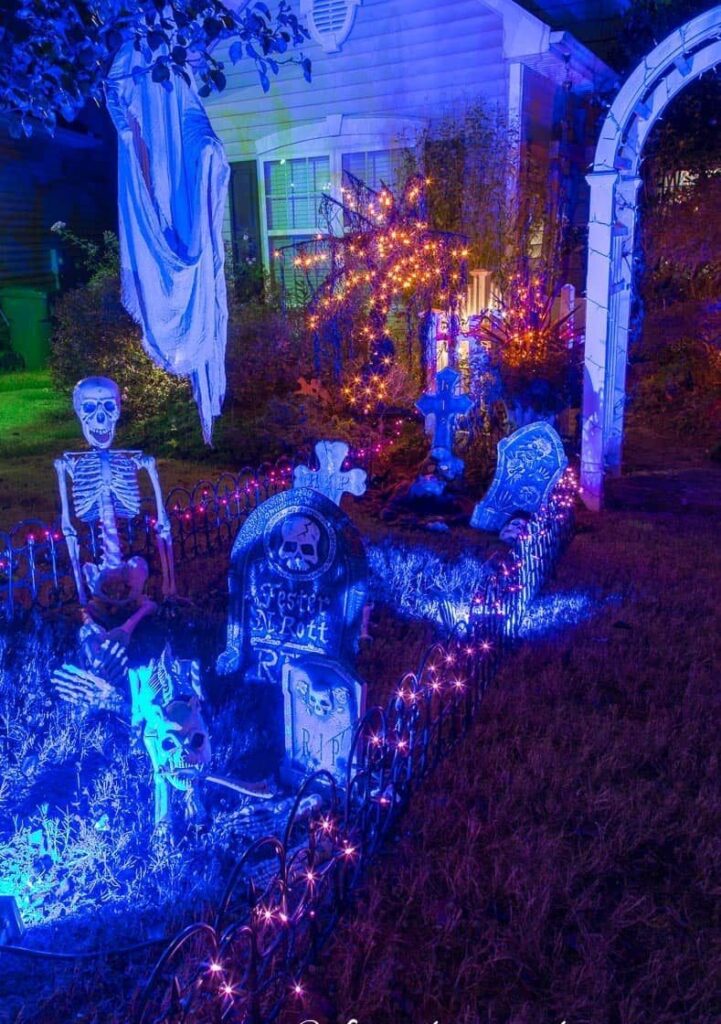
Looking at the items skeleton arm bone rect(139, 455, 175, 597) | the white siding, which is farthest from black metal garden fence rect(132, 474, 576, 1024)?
the white siding

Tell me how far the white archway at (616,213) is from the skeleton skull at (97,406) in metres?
5.10

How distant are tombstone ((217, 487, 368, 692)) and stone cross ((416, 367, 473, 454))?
4.77m

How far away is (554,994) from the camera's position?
2988 mm

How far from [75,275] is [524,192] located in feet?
48.8

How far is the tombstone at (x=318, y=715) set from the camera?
4.18 m

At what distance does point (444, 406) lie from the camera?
29.5ft

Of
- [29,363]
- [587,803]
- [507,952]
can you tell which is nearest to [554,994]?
[507,952]

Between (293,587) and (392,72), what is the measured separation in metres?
11.3

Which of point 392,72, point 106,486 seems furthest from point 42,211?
point 106,486

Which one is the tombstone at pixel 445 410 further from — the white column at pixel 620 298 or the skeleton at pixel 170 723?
the skeleton at pixel 170 723

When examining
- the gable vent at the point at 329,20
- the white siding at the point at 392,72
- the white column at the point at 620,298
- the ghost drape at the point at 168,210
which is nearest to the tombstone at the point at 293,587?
the ghost drape at the point at 168,210

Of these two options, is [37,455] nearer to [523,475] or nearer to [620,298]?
[523,475]

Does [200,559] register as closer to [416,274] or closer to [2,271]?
[416,274]

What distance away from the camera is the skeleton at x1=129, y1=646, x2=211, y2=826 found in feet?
12.2
